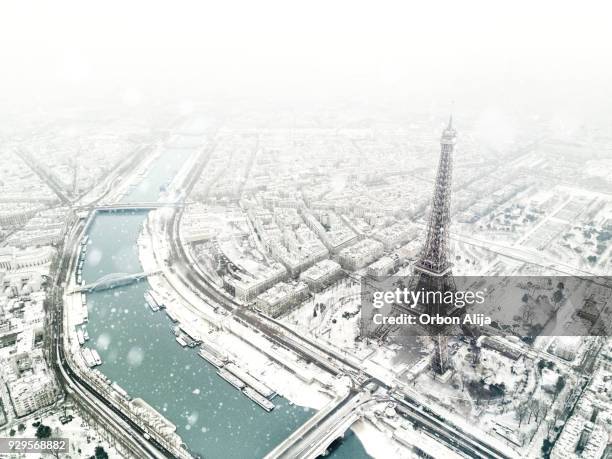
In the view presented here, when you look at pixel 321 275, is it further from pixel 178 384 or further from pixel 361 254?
pixel 178 384

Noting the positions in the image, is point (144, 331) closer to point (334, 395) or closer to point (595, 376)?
point (334, 395)

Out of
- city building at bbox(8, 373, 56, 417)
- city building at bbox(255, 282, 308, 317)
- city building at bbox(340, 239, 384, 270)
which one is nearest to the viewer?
city building at bbox(8, 373, 56, 417)

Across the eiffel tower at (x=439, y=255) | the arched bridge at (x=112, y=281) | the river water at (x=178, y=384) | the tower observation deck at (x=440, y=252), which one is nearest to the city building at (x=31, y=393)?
the river water at (x=178, y=384)

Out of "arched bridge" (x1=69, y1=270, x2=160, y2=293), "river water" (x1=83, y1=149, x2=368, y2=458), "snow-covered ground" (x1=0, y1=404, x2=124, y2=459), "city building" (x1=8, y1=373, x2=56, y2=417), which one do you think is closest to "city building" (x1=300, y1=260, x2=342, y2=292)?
"river water" (x1=83, y1=149, x2=368, y2=458)

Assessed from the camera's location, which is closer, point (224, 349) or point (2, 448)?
point (2, 448)

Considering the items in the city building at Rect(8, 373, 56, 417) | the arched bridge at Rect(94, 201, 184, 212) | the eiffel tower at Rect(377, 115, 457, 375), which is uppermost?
the eiffel tower at Rect(377, 115, 457, 375)

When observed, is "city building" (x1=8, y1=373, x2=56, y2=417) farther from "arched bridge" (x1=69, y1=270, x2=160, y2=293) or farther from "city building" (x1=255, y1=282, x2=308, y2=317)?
"city building" (x1=255, y1=282, x2=308, y2=317)

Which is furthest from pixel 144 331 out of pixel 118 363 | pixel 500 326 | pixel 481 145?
pixel 481 145

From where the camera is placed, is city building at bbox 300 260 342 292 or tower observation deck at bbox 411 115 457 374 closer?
tower observation deck at bbox 411 115 457 374

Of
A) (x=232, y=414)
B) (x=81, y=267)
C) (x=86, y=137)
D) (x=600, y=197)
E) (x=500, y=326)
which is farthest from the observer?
(x=86, y=137)
